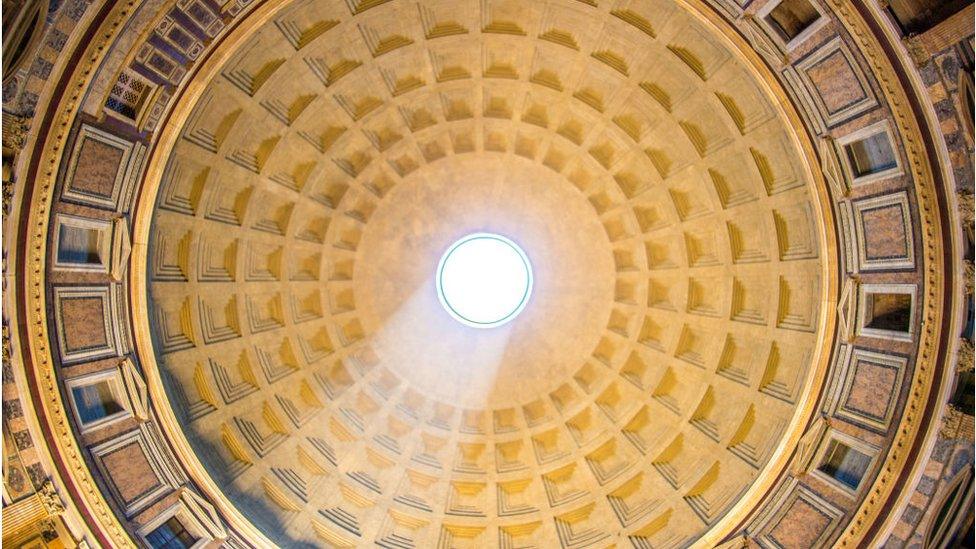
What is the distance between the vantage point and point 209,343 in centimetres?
2802

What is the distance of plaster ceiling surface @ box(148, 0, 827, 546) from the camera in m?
25.9

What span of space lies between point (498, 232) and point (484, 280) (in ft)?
11.5

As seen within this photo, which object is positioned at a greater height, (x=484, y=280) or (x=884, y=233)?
(x=884, y=233)

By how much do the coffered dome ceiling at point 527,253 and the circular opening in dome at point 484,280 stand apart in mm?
597

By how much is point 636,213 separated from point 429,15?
1126 centimetres

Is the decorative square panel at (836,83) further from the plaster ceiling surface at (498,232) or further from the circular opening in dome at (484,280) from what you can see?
the circular opening in dome at (484,280)

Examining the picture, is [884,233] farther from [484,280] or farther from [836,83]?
[484,280]

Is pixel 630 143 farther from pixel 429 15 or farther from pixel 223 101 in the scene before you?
pixel 223 101

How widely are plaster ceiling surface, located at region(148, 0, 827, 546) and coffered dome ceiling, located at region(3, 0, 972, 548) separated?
0.12 meters

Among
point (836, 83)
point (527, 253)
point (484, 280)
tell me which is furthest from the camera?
point (484, 280)

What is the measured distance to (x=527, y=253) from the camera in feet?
105

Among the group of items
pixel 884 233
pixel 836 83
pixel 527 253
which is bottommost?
pixel 527 253

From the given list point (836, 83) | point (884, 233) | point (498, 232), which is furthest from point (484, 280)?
point (836, 83)

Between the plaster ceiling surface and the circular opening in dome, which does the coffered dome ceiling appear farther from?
the circular opening in dome
